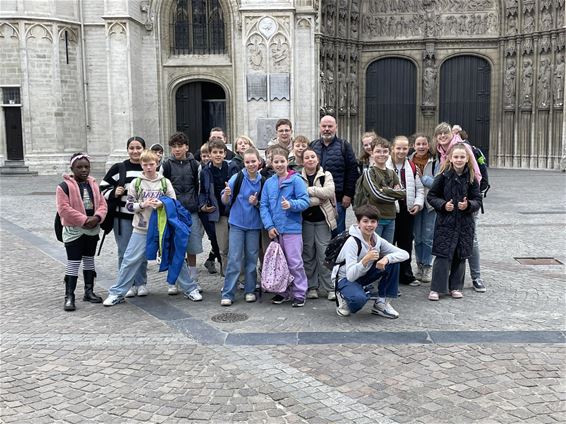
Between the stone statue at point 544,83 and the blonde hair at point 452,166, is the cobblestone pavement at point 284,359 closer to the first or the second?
the blonde hair at point 452,166

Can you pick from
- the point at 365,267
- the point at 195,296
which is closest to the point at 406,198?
the point at 365,267

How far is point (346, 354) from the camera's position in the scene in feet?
16.1

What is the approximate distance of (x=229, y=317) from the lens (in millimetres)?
5957

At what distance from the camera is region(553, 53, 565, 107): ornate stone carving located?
939 inches

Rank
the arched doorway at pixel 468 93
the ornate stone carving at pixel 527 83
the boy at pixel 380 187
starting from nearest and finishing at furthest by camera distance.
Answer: the boy at pixel 380 187 < the ornate stone carving at pixel 527 83 < the arched doorway at pixel 468 93

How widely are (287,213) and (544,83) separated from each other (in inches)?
850

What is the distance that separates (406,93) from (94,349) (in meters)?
23.6

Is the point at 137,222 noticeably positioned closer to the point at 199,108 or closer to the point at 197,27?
the point at 199,108

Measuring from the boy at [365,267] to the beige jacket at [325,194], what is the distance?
0.60 metres

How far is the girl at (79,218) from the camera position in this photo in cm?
620

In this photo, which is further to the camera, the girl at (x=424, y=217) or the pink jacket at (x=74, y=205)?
the girl at (x=424, y=217)

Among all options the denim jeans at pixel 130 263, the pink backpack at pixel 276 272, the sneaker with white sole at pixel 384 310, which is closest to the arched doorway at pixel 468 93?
the pink backpack at pixel 276 272

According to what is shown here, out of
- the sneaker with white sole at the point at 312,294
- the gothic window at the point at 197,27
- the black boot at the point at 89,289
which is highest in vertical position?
the gothic window at the point at 197,27

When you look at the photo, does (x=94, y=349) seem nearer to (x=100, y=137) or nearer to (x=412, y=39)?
(x=100, y=137)
